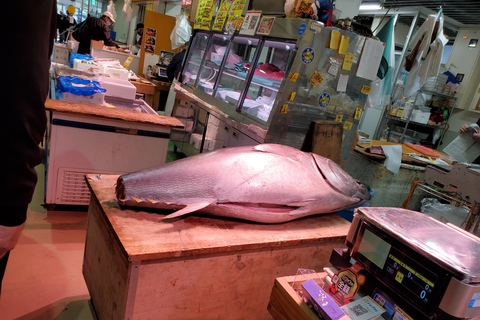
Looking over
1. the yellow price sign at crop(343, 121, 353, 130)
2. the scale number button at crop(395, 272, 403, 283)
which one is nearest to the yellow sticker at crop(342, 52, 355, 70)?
the yellow price sign at crop(343, 121, 353, 130)

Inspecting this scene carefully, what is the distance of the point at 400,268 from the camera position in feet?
3.30

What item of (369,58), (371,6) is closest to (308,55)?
(369,58)

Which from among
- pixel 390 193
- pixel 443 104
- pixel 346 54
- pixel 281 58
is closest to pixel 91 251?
pixel 346 54

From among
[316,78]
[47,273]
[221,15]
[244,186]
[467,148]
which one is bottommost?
[47,273]

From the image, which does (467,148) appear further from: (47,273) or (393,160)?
(47,273)

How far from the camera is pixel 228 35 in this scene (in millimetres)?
4363

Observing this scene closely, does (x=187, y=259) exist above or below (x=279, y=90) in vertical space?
below

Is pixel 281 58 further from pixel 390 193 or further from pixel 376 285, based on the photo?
pixel 376 285

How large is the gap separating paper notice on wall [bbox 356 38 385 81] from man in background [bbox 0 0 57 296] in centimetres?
314

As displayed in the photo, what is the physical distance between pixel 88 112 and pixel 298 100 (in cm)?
194

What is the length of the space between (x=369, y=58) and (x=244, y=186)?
246cm

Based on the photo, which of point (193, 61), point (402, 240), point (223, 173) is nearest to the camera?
point (402, 240)

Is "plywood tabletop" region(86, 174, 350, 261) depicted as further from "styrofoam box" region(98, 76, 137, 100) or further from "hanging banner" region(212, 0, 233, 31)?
"hanging banner" region(212, 0, 233, 31)

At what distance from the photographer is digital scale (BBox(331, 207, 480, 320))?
88 cm
